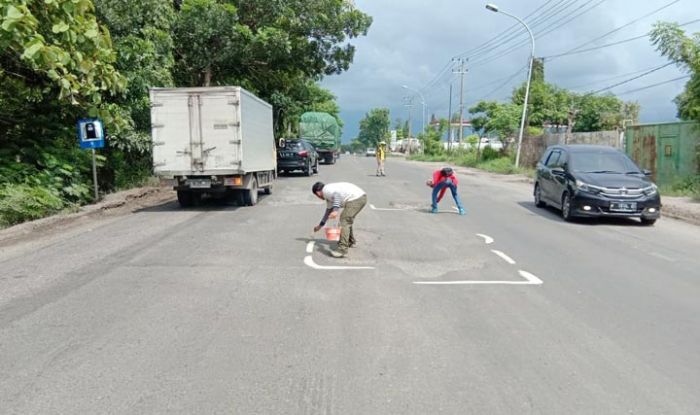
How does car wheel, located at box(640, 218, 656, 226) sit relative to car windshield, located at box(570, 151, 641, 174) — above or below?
below

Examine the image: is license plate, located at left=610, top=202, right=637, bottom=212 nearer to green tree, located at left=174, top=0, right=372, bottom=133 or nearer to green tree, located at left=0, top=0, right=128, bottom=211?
green tree, located at left=0, top=0, right=128, bottom=211

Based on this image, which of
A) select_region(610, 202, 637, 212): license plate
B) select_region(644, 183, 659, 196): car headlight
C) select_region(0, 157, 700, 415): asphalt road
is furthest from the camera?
select_region(644, 183, 659, 196): car headlight

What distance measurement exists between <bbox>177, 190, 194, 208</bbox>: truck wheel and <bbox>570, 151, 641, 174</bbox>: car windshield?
367 inches

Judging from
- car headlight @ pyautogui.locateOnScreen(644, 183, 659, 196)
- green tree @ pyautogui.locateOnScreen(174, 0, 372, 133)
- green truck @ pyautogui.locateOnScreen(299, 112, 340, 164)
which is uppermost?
green tree @ pyautogui.locateOnScreen(174, 0, 372, 133)

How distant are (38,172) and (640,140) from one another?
19987 millimetres

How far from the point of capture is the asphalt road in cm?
389

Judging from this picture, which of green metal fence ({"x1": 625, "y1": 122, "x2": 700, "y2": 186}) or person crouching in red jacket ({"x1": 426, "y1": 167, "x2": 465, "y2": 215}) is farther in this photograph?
green metal fence ({"x1": 625, "y1": 122, "x2": 700, "y2": 186})

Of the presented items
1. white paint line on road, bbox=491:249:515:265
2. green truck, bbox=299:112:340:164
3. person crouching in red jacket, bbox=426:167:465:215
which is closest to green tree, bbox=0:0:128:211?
person crouching in red jacket, bbox=426:167:465:215

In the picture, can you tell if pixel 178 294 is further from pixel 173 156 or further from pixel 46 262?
pixel 173 156

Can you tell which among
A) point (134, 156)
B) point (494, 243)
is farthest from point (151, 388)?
point (134, 156)

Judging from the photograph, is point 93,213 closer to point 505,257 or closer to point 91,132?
point 91,132

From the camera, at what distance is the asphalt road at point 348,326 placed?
12.8 feet

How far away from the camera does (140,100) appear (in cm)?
1789

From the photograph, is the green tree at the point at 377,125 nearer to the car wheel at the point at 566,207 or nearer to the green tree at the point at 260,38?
the green tree at the point at 260,38
